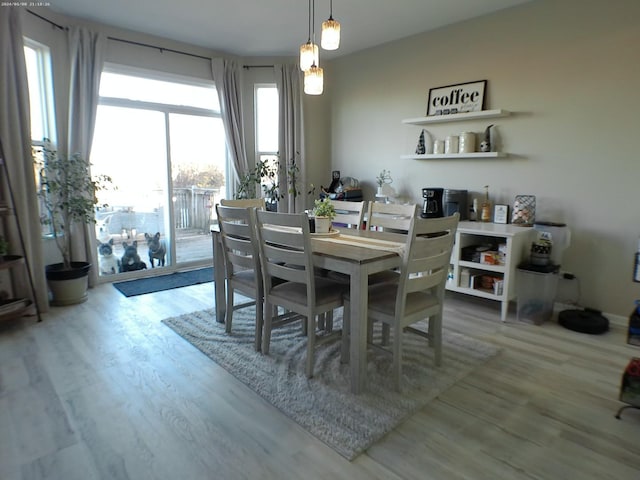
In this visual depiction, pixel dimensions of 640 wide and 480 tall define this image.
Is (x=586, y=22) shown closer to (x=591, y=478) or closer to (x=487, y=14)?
(x=487, y=14)

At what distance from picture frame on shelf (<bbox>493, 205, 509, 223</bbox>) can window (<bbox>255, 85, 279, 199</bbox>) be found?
2.72 m

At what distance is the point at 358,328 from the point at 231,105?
12.3 feet

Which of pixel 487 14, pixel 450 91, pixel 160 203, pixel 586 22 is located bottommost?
pixel 160 203

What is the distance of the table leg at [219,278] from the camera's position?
9.97 ft

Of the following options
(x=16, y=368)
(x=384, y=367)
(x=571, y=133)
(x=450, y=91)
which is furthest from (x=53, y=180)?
(x=571, y=133)

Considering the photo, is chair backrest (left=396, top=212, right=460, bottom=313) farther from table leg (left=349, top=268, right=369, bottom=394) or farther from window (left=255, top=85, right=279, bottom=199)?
window (left=255, top=85, right=279, bottom=199)

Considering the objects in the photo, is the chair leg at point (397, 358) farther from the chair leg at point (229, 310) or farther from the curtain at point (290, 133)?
the curtain at point (290, 133)

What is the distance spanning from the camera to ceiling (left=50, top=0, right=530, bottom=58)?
138 inches

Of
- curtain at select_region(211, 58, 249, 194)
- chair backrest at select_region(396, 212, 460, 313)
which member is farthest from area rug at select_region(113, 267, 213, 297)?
chair backrest at select_region(396, 212, 460, 313)

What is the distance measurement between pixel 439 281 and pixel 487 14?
112 inches

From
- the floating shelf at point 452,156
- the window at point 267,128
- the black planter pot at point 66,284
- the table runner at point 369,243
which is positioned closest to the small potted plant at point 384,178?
the floating shelf at point 452,156

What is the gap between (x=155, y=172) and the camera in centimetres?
468

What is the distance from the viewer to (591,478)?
154 cm

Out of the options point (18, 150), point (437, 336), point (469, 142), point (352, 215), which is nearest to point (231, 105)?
point (18, 150)
